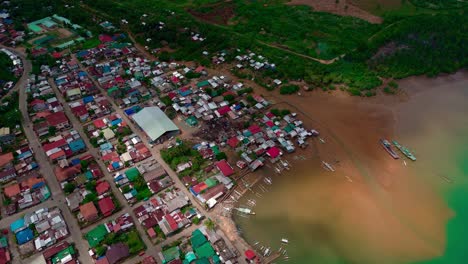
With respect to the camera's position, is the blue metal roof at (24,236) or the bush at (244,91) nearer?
the blue metal roof at (24,236)

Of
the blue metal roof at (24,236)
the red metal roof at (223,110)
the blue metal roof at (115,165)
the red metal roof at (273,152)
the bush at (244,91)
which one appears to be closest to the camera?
the blue metal roof at (24,236)

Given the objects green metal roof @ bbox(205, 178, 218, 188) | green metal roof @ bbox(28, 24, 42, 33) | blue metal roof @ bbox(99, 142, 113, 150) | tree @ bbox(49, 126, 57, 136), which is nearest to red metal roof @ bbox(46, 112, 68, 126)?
tree @ bbox(49, 126, 57, 136)

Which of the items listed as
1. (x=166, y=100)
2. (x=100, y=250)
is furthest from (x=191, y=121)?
(x=100, y=250)

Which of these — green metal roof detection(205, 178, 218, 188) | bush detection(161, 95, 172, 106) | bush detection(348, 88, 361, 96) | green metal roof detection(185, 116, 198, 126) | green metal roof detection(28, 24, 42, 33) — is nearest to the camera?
green metal roof detection(205, 178, 218, 188)

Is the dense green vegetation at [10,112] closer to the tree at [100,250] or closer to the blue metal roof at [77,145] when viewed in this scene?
the blue metal roof at [77,145]

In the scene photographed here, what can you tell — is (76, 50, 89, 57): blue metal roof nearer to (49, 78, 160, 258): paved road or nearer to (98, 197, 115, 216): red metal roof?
(49, 78, 160, 258): paved road

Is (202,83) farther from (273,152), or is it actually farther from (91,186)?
(91,186)

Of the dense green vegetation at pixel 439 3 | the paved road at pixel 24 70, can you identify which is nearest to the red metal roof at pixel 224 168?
the paved road at pixel 24 70
